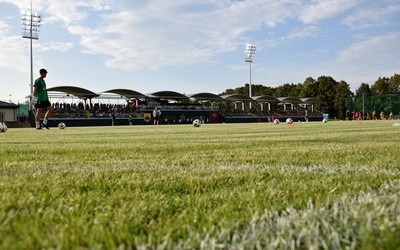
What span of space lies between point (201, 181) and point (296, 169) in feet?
3.60

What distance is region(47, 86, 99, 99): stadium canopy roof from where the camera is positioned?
42.9 meters

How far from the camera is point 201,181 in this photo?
8.75ft

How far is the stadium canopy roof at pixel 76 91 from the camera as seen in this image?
141 ft

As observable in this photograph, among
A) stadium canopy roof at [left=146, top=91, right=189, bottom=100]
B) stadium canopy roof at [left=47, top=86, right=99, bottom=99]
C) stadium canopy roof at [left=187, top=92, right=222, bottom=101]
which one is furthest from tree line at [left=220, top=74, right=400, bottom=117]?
stadium canopy roof at [left=47, top=86, right=99, bottom=99]

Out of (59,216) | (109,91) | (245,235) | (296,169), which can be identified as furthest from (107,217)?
(109,91)

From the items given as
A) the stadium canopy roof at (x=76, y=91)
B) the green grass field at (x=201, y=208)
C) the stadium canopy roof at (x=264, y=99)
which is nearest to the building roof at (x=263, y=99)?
the stadium canopy roof at (x=264, y=99)

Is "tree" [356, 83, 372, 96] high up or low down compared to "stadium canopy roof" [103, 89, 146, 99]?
up

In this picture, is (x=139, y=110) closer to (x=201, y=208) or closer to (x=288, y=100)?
(x=288, y=100)

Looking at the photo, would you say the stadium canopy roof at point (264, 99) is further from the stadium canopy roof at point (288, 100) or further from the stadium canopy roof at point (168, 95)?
the stadium canopy roof at point (168, 95)

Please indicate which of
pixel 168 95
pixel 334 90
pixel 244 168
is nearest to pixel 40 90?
pixel 244 168

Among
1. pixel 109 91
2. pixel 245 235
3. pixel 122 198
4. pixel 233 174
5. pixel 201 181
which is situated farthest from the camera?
pixel 109 91

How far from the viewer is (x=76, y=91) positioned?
44125 mm

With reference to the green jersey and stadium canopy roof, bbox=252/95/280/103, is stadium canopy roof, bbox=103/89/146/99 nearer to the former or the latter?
stadium canopy roof, bbox=252/95/280/103

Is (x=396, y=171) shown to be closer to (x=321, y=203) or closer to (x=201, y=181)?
(x=321, y=203)
